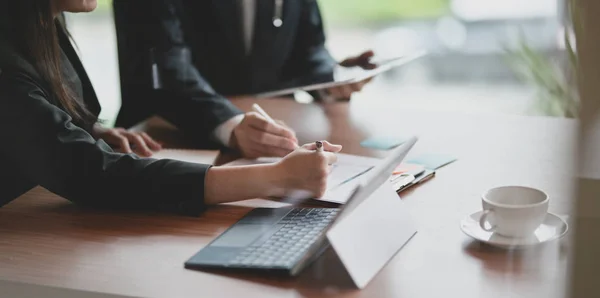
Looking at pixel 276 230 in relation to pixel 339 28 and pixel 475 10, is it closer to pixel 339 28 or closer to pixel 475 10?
pixel 475 10

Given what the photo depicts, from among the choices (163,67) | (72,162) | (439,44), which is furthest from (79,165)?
(439,44)

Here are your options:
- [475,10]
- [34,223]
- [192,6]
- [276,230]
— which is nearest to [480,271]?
[276,230]

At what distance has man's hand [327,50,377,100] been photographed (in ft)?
5.74

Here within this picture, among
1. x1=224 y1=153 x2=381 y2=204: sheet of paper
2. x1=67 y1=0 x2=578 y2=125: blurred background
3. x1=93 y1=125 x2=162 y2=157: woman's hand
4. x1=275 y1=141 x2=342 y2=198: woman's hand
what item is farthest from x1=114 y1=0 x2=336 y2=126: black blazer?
x1=67 y1=0 x2=578 y2=125: blurred background

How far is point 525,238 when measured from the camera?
38.4 inches

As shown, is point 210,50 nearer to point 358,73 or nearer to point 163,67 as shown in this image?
point 163,67

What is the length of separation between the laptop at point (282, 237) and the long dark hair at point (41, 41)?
375 mm

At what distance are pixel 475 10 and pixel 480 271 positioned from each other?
2.44 meters

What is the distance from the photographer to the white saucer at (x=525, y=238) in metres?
0.96

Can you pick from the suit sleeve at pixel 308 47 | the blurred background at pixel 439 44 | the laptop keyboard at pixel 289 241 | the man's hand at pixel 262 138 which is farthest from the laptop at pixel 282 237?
the blurred background at pixel 439 44

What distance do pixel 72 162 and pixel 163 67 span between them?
1.81 feet

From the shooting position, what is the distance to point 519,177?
125 cm

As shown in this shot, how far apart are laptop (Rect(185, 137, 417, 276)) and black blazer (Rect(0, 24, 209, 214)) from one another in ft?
0.40

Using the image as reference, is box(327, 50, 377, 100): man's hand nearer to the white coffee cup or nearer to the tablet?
the tablet
